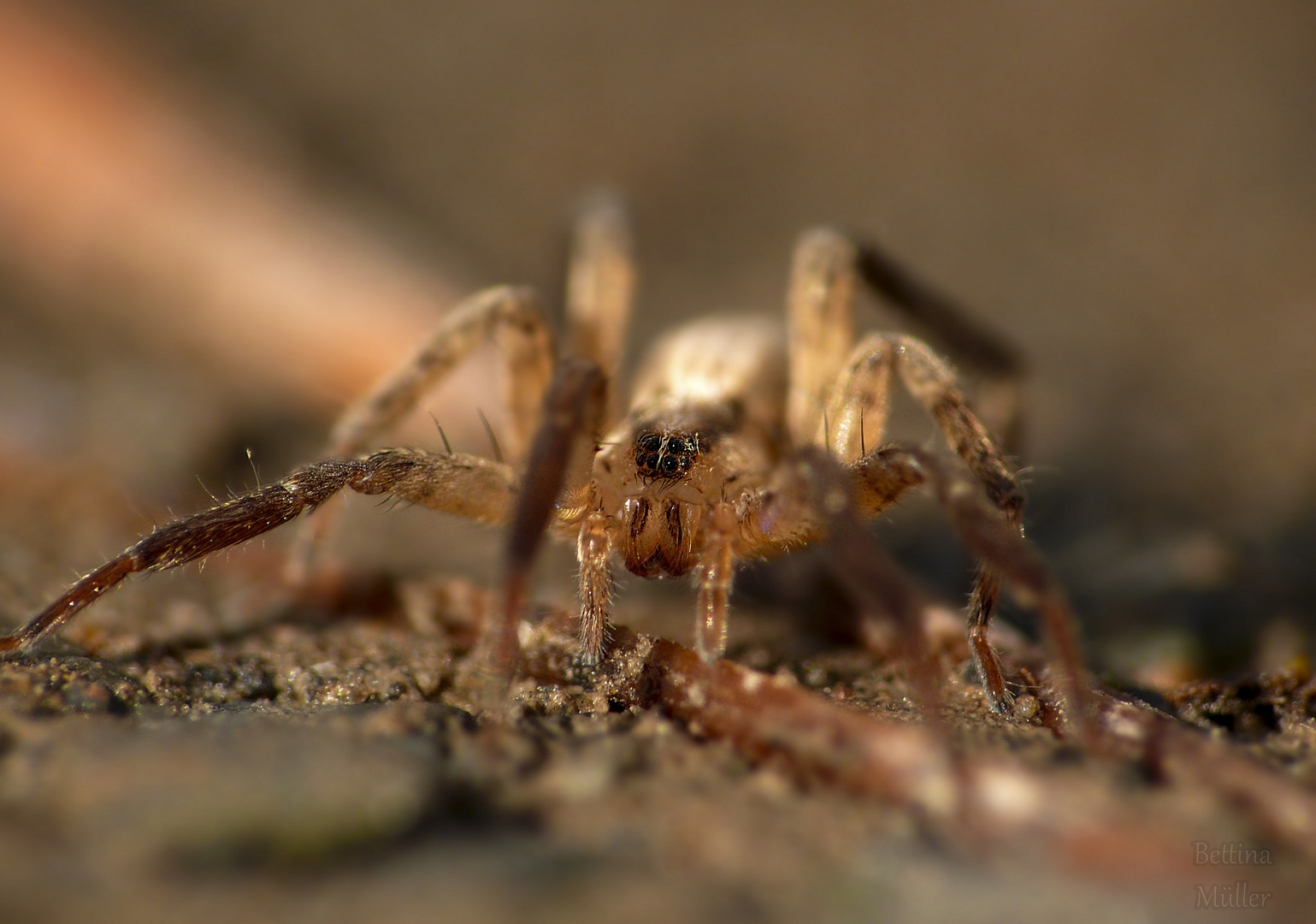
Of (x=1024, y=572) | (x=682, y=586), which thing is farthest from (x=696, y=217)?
(x=1024, y=572)

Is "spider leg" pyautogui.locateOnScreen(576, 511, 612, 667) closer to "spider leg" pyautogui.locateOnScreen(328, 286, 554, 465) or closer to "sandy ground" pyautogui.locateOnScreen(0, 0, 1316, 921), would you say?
"sandy ground" pyautogui.locateOnScreen(0, 0, 1316, 921)

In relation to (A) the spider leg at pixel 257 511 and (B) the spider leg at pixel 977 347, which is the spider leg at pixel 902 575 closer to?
(A) the spider leg at pixel 257 511

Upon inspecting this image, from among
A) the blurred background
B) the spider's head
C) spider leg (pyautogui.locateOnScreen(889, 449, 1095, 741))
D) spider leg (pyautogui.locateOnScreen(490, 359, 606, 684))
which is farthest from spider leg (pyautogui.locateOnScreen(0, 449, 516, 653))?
spider leg (pyautogui.locateOnScreen(889, 449, 1095, 741))

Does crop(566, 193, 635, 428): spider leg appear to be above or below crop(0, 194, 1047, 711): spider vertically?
above

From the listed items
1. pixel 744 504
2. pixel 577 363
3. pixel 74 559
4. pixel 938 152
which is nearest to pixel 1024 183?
pixel 938 152

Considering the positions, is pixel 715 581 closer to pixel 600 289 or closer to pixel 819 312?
pixel 819 312

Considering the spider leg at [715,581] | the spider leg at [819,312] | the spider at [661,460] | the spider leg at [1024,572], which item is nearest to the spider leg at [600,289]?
the spider at [661,460]
